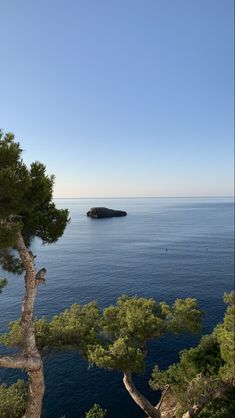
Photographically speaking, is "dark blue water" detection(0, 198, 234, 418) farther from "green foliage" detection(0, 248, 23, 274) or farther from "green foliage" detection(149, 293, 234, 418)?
"green foliage" detection(0, 248, 23, 274)

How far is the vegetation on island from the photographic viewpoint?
16281 mm

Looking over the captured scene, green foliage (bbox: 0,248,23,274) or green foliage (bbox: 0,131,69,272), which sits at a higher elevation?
green foliage (bbox: 0,131,69,272)

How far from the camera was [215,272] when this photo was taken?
82562 mm

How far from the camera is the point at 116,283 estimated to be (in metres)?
74.2

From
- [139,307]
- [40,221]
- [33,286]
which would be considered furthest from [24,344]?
[139,307]

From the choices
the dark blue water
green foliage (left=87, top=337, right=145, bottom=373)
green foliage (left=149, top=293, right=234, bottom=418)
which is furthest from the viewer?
the dark blue water

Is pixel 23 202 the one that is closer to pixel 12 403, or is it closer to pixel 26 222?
pixel 26 222

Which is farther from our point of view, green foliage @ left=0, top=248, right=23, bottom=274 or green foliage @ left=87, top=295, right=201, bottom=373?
green foliage @ left=87, top=295, right=201, bottom=373

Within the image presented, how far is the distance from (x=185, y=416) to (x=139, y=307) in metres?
9.46

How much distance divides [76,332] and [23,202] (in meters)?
12.1

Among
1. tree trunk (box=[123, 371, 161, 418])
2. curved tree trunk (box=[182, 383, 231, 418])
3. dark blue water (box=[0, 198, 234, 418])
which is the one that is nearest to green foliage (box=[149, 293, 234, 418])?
curved tree trunk (box=[182, 383, 231, 418])

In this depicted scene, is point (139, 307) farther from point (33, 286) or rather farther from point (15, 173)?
point (15, 173)

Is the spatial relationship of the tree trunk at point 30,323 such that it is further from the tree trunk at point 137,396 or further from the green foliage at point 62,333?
the tree trunk at point 137,396

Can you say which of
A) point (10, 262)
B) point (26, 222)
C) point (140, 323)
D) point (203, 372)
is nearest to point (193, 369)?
point (203, 372)
